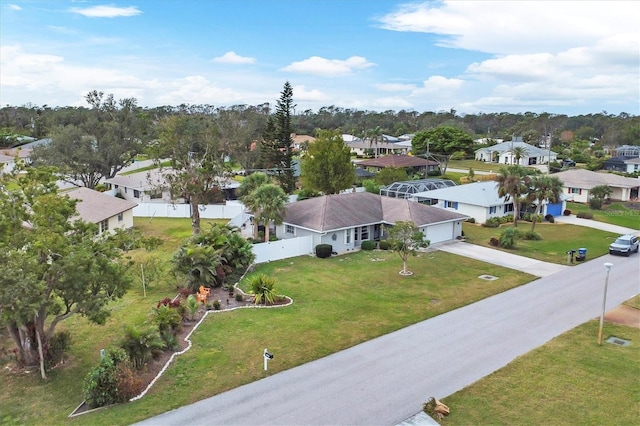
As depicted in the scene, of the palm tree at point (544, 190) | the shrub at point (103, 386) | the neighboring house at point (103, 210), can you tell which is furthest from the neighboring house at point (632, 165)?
the shrub at point (103, 386)

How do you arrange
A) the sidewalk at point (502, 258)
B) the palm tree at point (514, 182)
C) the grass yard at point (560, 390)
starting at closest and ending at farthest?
the grass yard at point (560, 390) < the sidewalk at point (502, 258) < the palm tree at point (514, 182)

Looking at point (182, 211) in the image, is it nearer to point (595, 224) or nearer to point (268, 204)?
point (268, 204)

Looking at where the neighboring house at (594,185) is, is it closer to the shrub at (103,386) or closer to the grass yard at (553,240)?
the grass yard at (553,240)

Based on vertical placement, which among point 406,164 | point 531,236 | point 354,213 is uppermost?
point 406,164

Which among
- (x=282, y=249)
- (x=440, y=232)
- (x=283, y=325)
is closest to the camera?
(x=283, y=325)

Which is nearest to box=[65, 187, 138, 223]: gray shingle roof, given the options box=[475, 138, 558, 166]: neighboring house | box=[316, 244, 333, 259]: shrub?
box=[316, 244, 333, 259]: shrub

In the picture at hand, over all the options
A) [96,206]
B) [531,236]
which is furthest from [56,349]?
[531,236]

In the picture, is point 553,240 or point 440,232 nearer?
point 440,232

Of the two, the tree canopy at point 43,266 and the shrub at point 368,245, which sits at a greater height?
the tree canopy at point 43,266
